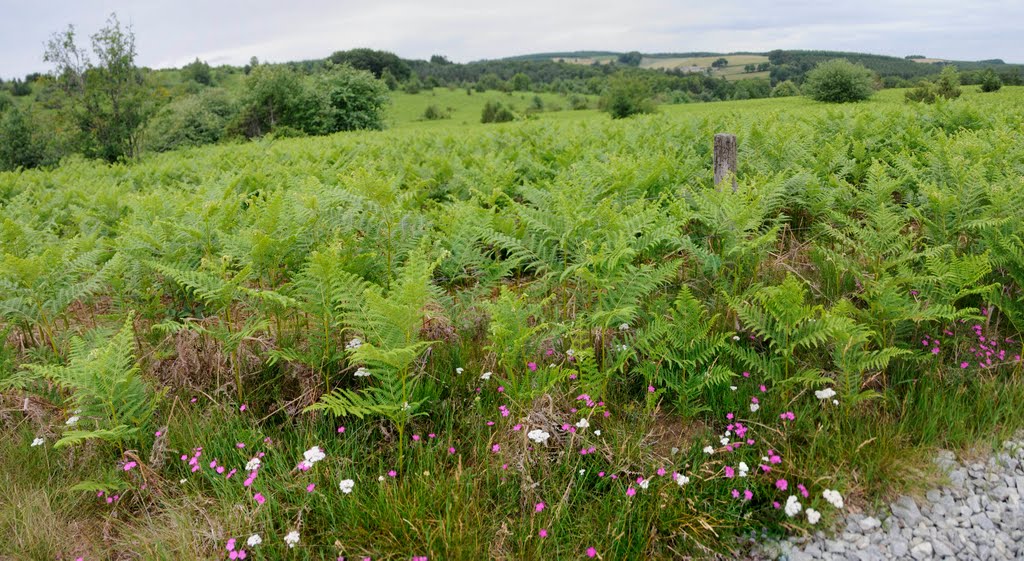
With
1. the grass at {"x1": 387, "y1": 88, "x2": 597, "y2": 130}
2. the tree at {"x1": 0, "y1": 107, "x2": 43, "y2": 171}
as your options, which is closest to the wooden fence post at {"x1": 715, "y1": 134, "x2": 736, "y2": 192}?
the tree at {"x1": 0, "y1": 107, "x2": 43, "y2": 171}

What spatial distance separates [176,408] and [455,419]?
1.94 m

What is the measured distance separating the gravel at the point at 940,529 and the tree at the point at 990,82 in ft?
158

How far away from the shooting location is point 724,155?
6.39 metres

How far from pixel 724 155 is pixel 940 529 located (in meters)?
4.23

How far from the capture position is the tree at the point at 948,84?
1431 inches

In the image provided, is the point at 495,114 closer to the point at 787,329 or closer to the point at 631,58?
the point at 787,329

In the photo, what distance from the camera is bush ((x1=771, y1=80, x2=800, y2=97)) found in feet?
172

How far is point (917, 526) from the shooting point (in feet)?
10.1

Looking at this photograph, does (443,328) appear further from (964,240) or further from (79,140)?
(79,140)

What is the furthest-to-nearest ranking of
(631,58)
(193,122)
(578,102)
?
1. (631,58)
2. (578,102)
3. (193,122)

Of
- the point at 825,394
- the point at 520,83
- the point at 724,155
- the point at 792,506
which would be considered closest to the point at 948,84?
the point at 724,155

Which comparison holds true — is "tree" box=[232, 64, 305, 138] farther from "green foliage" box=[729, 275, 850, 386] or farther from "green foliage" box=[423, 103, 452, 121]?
"green foliage" box=[729, 275, 850, 386]

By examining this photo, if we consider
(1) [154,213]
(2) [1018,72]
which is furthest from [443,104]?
(1) [154,213]

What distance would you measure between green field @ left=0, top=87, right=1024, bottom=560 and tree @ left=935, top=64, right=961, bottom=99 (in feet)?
129
